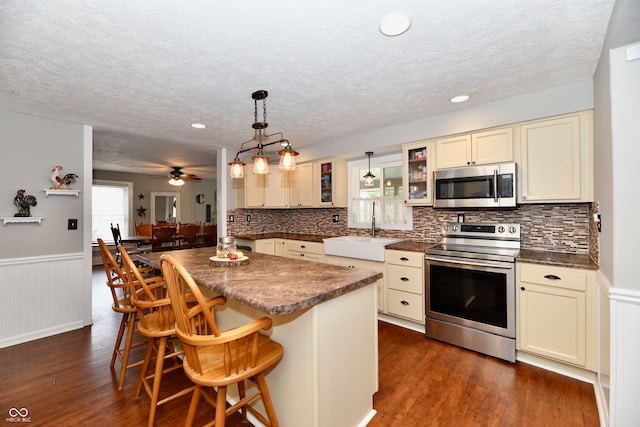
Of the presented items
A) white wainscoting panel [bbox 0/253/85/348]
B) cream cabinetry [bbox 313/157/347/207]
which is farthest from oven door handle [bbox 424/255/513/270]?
white wainscoting panel [bbox 0/253/85/348]

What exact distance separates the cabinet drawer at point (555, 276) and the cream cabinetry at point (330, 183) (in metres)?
2.38

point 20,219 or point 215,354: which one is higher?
point 20,219

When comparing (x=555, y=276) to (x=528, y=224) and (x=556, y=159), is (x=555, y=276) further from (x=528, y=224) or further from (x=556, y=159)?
(x=556, y=159)

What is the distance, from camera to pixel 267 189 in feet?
15.8

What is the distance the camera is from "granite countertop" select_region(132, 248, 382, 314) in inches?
50.9

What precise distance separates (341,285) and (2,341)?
3549mm

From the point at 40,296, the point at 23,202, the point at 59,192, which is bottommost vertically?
the point at 40,296

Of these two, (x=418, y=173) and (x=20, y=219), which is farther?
(x=418, y=173)

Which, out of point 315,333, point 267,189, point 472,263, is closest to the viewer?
point 315,333

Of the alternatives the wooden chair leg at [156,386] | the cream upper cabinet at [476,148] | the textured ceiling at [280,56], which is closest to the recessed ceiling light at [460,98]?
the textured ceiling at [280,56]

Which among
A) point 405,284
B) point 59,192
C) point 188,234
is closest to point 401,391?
point 405,284

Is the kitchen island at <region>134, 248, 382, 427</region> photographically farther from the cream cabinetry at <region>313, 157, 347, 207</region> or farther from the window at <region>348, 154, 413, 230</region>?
the cream cabinetry at <region>313, 157, 347, 207</region>

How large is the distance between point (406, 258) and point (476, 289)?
710mm

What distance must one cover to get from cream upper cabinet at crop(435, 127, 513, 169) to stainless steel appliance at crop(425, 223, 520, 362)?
26.5 inches
